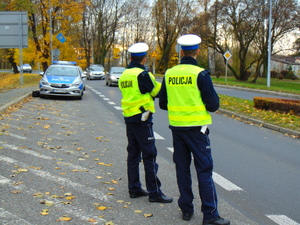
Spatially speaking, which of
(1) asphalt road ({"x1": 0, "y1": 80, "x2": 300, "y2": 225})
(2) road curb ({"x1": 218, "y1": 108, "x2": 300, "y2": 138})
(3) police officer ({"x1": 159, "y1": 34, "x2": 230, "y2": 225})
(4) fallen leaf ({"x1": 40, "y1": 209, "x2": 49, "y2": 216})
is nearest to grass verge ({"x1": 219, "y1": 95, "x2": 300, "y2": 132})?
(2) road curb ({"x1": 218, "y1": 108, "x2": 300, "y2": 138})

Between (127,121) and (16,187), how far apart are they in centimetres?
167

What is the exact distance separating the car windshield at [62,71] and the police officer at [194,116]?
15.3m

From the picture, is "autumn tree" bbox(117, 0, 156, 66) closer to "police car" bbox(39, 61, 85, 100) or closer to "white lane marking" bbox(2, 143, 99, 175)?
Result: "police car" bbox(39, 61, 85, 100)

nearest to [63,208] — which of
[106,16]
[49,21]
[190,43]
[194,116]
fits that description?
[194,116]

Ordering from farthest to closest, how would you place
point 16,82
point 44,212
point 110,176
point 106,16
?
point 106,16
point 16,82
point 110,176
point 44,212

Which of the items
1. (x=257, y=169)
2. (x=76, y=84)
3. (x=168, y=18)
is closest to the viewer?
Answer: (x=257, y=169)

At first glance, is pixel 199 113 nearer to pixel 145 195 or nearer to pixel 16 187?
pixel 145 195

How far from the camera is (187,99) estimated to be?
4191mm

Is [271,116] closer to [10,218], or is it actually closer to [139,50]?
[139,50]

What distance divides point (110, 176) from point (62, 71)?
14.0m

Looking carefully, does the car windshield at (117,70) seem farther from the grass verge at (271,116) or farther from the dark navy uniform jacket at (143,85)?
the dark navy uniform jacket at (143,85)

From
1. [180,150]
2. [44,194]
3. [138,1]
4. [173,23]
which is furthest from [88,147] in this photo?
[138,1]

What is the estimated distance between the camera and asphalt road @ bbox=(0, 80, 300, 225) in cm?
443

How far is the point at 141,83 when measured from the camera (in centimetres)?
481
